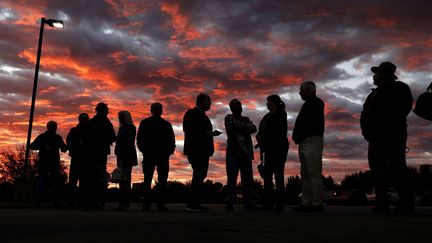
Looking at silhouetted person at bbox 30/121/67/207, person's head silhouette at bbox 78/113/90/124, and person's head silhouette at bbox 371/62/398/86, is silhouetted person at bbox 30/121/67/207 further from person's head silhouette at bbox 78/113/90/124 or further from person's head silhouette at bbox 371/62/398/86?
person's head silhouette at bbox 371/62/398/86

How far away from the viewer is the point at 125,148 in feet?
32.4

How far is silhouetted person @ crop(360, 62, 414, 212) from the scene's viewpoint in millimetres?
7098

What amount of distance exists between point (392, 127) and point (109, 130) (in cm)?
503

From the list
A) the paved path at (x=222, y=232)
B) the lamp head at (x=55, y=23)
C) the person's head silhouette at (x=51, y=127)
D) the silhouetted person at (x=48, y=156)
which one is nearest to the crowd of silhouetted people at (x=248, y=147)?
the silhouetted person at (x=48, y=156)

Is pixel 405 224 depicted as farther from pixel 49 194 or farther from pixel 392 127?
pixel 49 194

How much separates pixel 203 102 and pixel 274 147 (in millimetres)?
1458

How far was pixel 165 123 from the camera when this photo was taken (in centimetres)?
916

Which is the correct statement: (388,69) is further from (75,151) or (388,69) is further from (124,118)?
(75,151)

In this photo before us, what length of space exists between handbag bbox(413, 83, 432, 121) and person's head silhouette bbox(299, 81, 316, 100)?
1819 millimetres

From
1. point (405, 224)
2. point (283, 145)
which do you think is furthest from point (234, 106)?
point (405, 224)

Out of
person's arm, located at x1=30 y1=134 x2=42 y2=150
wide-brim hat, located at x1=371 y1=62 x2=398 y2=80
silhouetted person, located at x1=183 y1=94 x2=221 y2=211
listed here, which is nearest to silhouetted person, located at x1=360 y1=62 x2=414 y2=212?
wide-brim hat, located at x1=371 y1=62 x2=398 y2=80

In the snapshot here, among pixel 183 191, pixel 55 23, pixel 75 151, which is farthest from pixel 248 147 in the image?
pixel 183 191

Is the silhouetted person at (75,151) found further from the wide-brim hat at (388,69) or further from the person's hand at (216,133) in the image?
the wide-brim hat at (388,69)

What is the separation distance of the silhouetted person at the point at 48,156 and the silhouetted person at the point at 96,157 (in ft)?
6.69
